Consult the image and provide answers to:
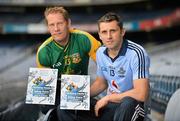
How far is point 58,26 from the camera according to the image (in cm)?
366

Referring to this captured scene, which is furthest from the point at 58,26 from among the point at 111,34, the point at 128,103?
the point at 128,103

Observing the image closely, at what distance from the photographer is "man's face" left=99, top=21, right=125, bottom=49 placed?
132 inches

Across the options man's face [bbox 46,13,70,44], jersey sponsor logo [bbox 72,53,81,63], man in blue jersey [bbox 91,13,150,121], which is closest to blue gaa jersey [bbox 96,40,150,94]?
man in blue jersey [bbox 91,13,150,121]

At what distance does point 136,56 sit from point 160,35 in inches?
1068

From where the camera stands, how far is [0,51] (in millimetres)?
29547

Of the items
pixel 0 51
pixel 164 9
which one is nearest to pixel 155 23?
pixel 164 9

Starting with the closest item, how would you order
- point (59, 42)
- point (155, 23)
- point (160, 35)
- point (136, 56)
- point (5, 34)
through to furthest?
1. point (136, 56)
2. point (59, 42)
3. point (155, 23)
4. point (160, 35)
5. point (5, 34)

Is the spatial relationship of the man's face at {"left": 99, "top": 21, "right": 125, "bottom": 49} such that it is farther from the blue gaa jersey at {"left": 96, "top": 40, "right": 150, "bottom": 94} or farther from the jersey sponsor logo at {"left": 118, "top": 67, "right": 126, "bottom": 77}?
the jersey sponsor logo at {"left": 118, "top": 67, "right": 126, "bottom": 77}

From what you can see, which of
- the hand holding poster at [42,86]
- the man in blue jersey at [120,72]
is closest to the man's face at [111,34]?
the man in blue jersey at [120,72]

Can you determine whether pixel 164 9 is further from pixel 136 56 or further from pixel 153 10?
pixel 136 56

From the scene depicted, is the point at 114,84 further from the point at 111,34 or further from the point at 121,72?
the point at 111,34

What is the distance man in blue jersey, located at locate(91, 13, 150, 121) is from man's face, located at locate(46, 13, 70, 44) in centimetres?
38

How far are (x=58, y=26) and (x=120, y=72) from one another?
70cm

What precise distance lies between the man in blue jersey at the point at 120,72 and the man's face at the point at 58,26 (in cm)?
38
